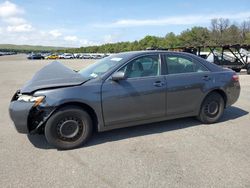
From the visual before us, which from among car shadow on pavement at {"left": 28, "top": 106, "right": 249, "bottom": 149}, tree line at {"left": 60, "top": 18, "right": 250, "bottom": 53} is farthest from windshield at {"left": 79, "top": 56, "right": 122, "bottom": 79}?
tree line at {"left": 60, "top": 18, "right": 250, "bottom": 53}

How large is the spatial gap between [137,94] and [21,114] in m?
1.88

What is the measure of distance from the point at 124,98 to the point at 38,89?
1.38 m

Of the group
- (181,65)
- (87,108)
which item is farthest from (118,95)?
(181,65)

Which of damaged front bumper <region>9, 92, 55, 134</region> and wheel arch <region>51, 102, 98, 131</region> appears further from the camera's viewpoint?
wheel arch <region>51, 102, 98, 131</region>

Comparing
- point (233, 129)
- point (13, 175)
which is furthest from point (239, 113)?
point (13, 175)

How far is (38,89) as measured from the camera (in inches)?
151

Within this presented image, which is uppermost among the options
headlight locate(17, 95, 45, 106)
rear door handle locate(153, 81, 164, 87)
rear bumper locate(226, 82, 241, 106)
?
rear door handle locate(153, 81, 164, 87)

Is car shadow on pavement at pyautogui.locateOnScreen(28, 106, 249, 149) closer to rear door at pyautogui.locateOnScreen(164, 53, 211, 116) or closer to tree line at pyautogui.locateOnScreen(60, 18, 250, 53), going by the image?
rear door at pyautogui.locateOnScreen(164, 53, 211, 116)

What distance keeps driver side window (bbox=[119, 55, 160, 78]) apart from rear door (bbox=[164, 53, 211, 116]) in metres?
0.22

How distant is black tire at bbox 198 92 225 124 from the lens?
5.13 metres

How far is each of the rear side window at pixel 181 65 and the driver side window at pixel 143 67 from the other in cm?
25

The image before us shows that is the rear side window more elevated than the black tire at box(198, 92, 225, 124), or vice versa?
the rear side window

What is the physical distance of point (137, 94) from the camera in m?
4.33

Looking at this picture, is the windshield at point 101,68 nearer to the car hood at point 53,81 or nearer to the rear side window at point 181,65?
the car hood at point 53,81
